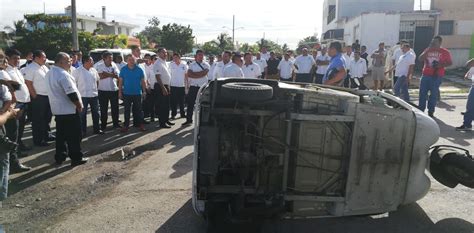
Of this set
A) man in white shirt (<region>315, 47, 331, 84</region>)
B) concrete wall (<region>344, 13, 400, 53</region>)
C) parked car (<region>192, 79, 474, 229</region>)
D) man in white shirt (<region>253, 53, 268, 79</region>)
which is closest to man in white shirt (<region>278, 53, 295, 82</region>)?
man in white shirt (<region>315, 47, 331, 84</region>)

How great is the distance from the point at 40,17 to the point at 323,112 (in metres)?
31.0

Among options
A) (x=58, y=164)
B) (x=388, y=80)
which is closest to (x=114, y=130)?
(x=58, y=164)

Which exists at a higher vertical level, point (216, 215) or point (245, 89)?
point (245, 89)

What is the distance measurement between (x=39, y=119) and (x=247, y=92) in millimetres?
5633

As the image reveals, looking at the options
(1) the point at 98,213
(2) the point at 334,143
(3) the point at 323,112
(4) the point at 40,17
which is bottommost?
(1) the point at 98,213

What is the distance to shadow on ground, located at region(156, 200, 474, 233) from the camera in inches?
161

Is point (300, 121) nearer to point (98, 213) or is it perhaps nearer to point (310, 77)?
point (98, 213)

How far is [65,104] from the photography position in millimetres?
6148

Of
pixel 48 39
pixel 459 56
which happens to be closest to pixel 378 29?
pixel 459 56

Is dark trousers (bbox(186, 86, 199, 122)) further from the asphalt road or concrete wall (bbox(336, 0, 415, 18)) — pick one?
concrete wall (bbox(336, 0, 415, 18))

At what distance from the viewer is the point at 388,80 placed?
15.1 metres

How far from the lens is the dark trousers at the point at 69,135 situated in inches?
245

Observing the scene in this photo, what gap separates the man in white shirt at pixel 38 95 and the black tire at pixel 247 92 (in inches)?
209

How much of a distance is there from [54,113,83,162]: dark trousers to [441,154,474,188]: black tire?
505cm
